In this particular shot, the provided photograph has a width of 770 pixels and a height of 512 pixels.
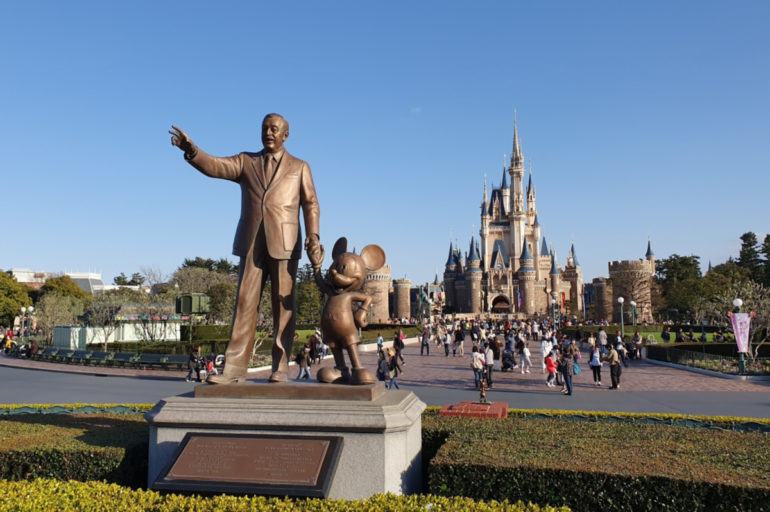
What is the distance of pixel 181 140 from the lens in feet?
19.5

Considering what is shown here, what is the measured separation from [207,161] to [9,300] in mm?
50695

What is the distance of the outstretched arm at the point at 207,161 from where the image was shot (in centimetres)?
594

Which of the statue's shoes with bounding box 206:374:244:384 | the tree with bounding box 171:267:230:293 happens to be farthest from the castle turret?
the statue's shoes with bounding box 206:374:244:384

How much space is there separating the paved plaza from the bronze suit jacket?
24.3 ft

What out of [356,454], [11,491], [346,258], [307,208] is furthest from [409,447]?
[11,491]

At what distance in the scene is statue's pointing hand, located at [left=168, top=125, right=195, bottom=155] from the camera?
5.91 m

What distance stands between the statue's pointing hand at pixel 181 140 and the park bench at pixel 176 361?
15.8 meters

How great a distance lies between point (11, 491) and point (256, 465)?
1.72 meters

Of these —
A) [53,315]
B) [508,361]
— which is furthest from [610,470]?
[53,315]

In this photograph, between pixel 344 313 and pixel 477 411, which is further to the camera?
pixel 477 411

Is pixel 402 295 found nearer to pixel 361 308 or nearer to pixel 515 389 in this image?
pixel 515 389

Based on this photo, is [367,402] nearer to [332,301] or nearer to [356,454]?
[356,454]

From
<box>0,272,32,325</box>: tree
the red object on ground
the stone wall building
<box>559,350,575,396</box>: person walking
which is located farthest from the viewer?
the stone wall building

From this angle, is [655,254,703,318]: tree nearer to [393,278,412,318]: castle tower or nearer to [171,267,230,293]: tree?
[393,278,412,318]: castle tower
